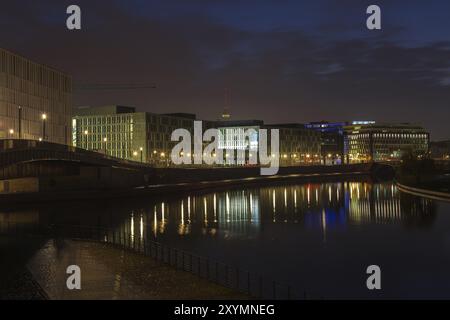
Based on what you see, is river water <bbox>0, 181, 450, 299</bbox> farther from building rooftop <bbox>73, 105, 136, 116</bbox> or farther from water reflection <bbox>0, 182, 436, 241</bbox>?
building rooftop <bbox>73, 105, 136, 116</bbox>

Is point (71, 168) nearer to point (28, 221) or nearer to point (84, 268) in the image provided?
point (28, 221)

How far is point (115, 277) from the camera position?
22.3 meters

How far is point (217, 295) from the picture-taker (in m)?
19.8

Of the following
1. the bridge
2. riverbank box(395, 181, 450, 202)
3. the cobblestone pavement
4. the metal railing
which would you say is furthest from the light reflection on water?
the cobblestone pavement

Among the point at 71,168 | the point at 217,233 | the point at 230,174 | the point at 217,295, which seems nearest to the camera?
the point at 217,295

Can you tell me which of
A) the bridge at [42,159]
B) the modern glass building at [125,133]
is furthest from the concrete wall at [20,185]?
the modern glass building at [125,133]

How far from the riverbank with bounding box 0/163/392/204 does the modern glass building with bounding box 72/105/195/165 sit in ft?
112

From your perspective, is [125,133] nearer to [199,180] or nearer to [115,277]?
[199,180]

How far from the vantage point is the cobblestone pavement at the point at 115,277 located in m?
19.7

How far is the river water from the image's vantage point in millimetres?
27406

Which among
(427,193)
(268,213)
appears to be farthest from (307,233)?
(427,193)

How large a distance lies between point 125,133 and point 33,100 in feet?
166
